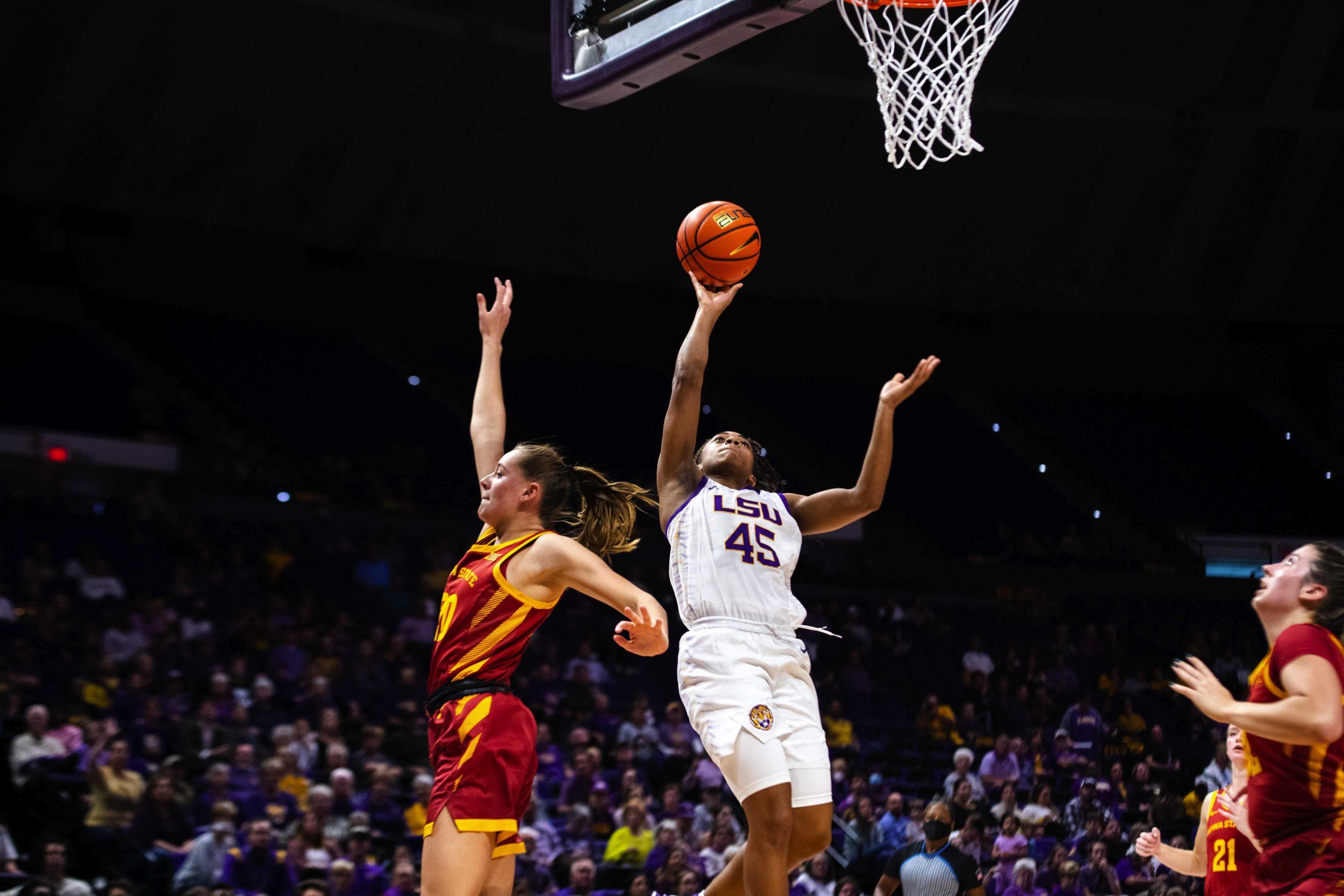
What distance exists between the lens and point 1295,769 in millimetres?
3459

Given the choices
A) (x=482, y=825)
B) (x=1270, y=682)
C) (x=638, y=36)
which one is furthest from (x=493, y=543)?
(x=638, y=36)

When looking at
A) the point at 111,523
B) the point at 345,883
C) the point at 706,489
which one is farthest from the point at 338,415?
the point at 706,489

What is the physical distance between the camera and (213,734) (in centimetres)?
976

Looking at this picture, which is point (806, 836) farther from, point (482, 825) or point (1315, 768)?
point (1315, 768)

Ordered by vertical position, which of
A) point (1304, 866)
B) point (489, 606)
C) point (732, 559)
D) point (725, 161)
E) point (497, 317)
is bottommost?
point (1304, 866)

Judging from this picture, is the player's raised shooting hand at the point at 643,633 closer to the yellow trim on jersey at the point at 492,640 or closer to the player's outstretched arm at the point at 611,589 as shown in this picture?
Answer: the player's outstretched arm at the point at 611,589

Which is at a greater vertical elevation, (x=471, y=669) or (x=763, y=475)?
(x=763, y=475)

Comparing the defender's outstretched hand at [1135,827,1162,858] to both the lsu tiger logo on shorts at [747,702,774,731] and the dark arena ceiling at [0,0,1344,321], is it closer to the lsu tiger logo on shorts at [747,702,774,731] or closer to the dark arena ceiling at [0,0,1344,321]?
the lsu tiger logo on shorts at [747,702,774,731]

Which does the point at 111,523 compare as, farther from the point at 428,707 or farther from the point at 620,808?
the point at 428,707

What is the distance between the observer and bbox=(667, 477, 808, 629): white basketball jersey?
4.54 metres

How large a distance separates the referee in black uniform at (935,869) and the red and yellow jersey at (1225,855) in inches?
93.8

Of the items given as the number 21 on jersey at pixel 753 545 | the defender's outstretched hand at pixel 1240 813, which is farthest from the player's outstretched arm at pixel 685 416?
the defender's outstretched hand at pixel 1240 813

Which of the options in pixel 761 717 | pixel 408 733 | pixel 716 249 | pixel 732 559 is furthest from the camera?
pixel 408 733

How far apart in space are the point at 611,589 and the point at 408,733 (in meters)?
7.77
